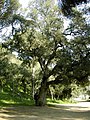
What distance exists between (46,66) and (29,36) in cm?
433

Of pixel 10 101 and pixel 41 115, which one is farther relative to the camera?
pixel 10 101

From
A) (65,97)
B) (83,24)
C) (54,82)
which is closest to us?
(83,24)

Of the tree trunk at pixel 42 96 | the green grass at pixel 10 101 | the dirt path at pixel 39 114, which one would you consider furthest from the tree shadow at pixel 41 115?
the green grass at pixel 10 101

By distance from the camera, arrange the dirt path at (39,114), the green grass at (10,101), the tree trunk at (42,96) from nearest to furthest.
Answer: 1. the dirt path at (39,114)
2. the tree trunk at (42,96)
3. the green grass at (10,101)

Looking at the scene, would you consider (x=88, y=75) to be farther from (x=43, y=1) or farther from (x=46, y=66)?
(x=43, y=1)

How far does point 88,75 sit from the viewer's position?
32125mm

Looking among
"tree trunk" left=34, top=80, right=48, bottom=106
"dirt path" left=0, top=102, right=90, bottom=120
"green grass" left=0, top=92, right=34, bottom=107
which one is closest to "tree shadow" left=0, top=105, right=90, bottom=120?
"dirt path" left=0, top=102, right=90, bottom=120

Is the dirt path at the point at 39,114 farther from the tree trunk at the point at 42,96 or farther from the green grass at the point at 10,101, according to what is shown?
the green grass at the point at 10,101

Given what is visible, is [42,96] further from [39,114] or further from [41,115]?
[41,115]

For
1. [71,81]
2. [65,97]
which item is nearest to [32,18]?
[71,81]

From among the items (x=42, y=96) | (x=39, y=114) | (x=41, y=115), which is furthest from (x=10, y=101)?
(x=41, y=115)

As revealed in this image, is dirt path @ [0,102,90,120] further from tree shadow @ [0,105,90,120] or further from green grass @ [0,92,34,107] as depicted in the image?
green grass @ [0,92,34,107]

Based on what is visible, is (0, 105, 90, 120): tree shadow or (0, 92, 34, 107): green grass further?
(0, 92, 34, 107): green grass

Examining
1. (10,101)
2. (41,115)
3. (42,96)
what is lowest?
(41,115)
